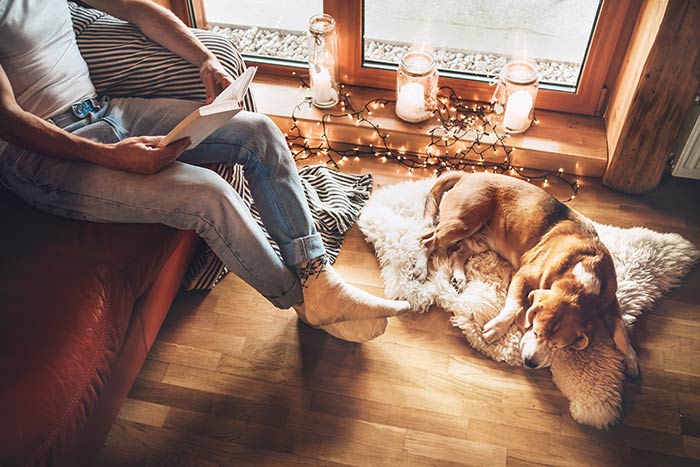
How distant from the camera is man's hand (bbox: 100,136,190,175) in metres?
1.44

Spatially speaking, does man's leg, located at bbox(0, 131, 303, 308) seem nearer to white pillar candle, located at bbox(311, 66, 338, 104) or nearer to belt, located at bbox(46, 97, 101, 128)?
belt, located at bbox(46, 97, 101, 128)

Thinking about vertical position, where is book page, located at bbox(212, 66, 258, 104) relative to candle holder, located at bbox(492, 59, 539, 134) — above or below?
above

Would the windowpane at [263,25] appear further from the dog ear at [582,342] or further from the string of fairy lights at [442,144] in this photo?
the dog ear at [582,342]

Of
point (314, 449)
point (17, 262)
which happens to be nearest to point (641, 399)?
point (314, 449)

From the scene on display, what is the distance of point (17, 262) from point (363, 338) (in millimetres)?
894

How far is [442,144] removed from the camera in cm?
234

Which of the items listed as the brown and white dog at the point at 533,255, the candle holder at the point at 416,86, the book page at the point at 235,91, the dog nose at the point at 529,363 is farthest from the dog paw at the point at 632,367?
the book page at the point at 235,91

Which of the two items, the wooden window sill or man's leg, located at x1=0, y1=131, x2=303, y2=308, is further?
the wooden window sill

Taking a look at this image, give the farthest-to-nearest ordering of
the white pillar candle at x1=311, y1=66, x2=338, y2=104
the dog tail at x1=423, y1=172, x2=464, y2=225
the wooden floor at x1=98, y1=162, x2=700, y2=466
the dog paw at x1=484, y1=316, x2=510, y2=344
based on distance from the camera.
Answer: the white pillar candle at x1=311, y1=66, x2=338, y2=104 < the dog tail at x1=423, y1=172, x2=464, y2=225 < the dog paw at x1=484, y1=316, x2=510, y2=344 < the wooden floor at x1=98, y1=162, x2=700, y2=466

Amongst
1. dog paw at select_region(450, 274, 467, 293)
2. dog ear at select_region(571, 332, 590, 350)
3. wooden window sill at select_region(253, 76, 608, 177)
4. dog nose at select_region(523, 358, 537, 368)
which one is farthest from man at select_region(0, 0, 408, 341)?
wooden window sill at select_region(253, 76, 608, 177)

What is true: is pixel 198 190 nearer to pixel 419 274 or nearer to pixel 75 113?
pixel 75 113

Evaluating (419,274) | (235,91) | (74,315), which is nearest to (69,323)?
(74,315)

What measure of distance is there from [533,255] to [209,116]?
Answer: 1.03 m

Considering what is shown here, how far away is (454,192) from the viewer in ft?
6.52
